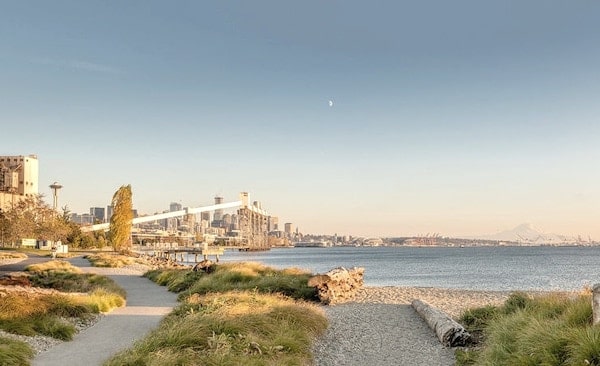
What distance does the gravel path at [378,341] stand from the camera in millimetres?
11256

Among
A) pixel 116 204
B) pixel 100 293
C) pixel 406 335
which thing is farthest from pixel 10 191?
pixel 406 335

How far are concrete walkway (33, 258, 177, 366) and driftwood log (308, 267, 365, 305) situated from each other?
5351mm

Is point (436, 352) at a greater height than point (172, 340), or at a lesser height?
lesser

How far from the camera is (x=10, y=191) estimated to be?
395ft

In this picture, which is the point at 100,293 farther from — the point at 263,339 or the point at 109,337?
the point at 263,339

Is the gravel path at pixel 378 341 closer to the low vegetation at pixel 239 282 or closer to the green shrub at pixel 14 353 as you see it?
the low vegetation at pixel 239 282

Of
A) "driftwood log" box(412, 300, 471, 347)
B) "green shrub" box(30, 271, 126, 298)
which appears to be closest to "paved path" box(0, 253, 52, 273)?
"green shrub" box(30, 271, 126, 298)

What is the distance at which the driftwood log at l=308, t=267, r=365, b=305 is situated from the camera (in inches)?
809

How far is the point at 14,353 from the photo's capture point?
9000 mm

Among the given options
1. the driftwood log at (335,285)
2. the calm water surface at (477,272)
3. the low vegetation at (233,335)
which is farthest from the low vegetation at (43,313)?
the calm water surface at (477,272)

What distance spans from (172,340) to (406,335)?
22.9 feet

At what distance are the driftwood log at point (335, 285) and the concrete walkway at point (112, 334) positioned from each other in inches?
211

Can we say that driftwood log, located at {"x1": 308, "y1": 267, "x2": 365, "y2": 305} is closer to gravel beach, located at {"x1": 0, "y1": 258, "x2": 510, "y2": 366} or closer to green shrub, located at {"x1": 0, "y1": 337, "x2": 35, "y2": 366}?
gravel beach, located at {"x1": 0, "y1": 258, "x2": 510, "y2": 366}

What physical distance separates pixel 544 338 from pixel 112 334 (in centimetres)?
873
